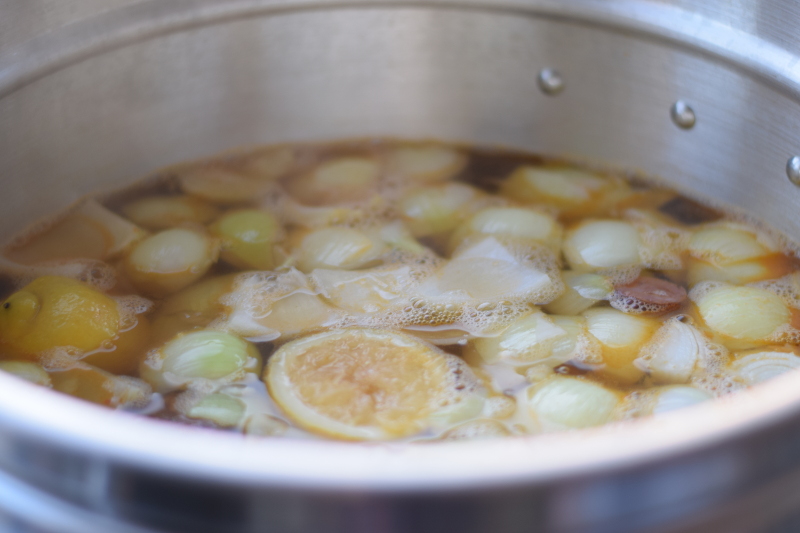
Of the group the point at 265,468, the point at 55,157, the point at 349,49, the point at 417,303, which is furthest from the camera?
the point at 349,49

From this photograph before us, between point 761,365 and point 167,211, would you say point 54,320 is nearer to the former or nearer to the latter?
point 167,211

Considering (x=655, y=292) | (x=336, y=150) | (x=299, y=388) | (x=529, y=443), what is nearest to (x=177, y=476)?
(x=529, y=443)

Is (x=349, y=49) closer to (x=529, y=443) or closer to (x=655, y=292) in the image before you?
(x=655, y=292)

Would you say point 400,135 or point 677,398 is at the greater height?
point 400,135

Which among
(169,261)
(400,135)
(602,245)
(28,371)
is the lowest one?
(28,371)

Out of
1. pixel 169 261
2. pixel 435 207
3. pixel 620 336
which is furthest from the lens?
pixel 435 207

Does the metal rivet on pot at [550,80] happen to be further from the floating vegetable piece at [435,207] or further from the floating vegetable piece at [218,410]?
the floating vegetable piece at [218,410]

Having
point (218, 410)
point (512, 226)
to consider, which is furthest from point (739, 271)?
point (218, 410)

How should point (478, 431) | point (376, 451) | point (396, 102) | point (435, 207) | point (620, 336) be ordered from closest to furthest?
point (376, 451) → point (478, 431) → point (620, 336) → point (435, 207) → point (396, 102)

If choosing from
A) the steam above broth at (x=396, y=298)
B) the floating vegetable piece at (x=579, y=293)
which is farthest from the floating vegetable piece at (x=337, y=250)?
the floating vegetable piece at (x=579, y=293)
